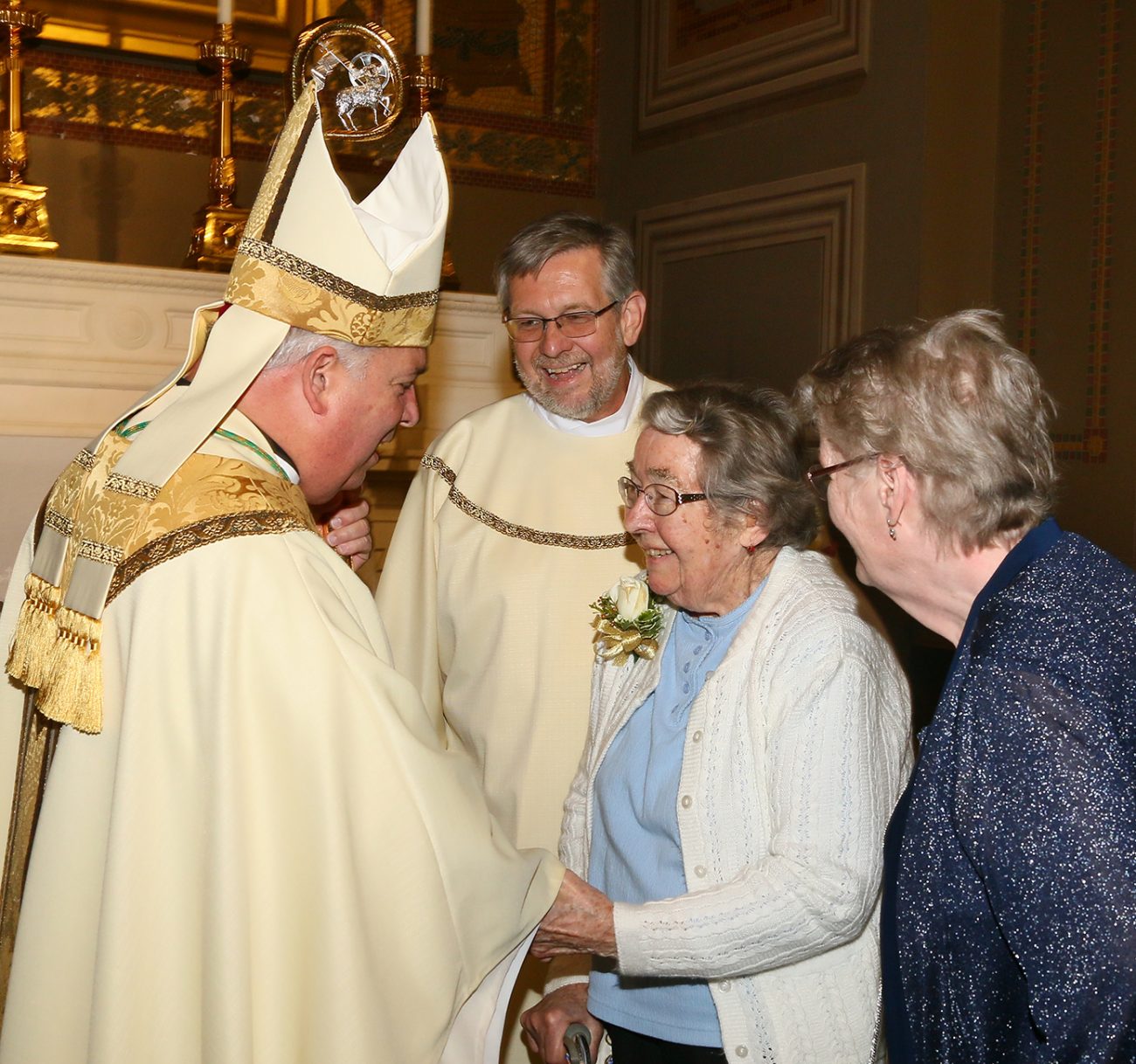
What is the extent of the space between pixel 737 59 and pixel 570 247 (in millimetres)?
1842

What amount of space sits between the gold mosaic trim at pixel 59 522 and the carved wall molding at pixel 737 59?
123 inches

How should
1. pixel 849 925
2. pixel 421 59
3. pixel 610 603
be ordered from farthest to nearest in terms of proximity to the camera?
pixel 421 59
pixel 610 603
pixel 849 925

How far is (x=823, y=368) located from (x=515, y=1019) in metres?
1.91

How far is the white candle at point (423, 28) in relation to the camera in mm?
3553

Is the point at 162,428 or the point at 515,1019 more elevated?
the point at 162,428

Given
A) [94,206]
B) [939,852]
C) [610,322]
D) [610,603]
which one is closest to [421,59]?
[610,322]

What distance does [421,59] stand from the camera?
3648 mm

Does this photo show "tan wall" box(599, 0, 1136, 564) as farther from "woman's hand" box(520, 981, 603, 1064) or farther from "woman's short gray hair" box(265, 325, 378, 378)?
"woman's short gray hair" box(265, 325, 378, 378)

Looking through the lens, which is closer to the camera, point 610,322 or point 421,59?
point 610,322

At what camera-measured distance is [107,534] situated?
1847 mm

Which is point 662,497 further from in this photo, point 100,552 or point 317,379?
point 100,552

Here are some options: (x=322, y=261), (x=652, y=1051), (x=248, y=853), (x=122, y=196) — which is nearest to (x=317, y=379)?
(x=322, y=261)

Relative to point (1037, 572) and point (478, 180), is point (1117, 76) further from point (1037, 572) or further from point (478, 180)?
point (1037, 572)

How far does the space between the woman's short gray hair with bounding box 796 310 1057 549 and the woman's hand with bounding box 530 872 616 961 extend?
787 millimetres
